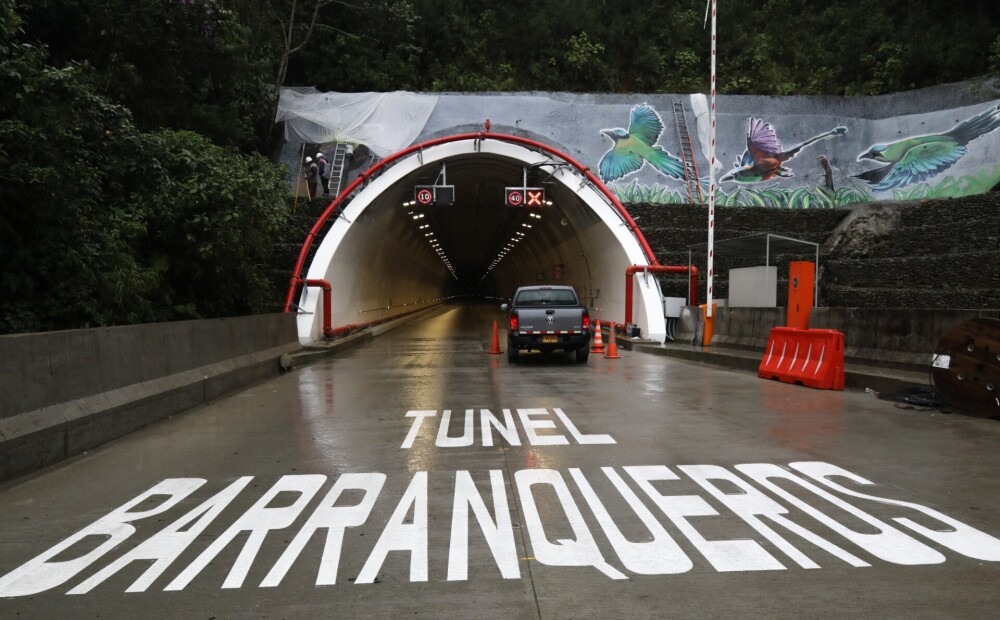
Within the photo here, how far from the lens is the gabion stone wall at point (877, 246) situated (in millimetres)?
24641

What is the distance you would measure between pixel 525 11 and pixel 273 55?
22558mm

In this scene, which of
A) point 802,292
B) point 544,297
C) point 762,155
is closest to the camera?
point 802,292

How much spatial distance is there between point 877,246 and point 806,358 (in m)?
20.3

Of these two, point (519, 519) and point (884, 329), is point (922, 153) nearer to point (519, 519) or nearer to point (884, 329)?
point (884, 329)

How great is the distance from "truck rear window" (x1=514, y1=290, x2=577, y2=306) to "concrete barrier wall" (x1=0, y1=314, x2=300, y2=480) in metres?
7.63

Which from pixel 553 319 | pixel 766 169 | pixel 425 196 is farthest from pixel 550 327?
pixel 766 169

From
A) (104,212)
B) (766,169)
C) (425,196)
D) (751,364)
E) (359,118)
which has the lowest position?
(751,364)

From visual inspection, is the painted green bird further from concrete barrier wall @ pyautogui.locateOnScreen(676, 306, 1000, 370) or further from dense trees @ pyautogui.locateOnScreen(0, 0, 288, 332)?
dense trees @ pyautogui.locateOnScreen(0, 0, 288, 332)

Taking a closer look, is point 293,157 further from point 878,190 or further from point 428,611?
point 428,611

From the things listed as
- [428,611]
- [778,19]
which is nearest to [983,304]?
[428,611]

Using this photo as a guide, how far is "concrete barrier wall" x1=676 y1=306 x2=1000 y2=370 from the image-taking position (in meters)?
12.1

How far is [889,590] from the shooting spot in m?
4.00

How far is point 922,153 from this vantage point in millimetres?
38250

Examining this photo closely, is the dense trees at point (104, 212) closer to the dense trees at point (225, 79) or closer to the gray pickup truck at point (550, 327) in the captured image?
the dense trees at point (225, 79)
